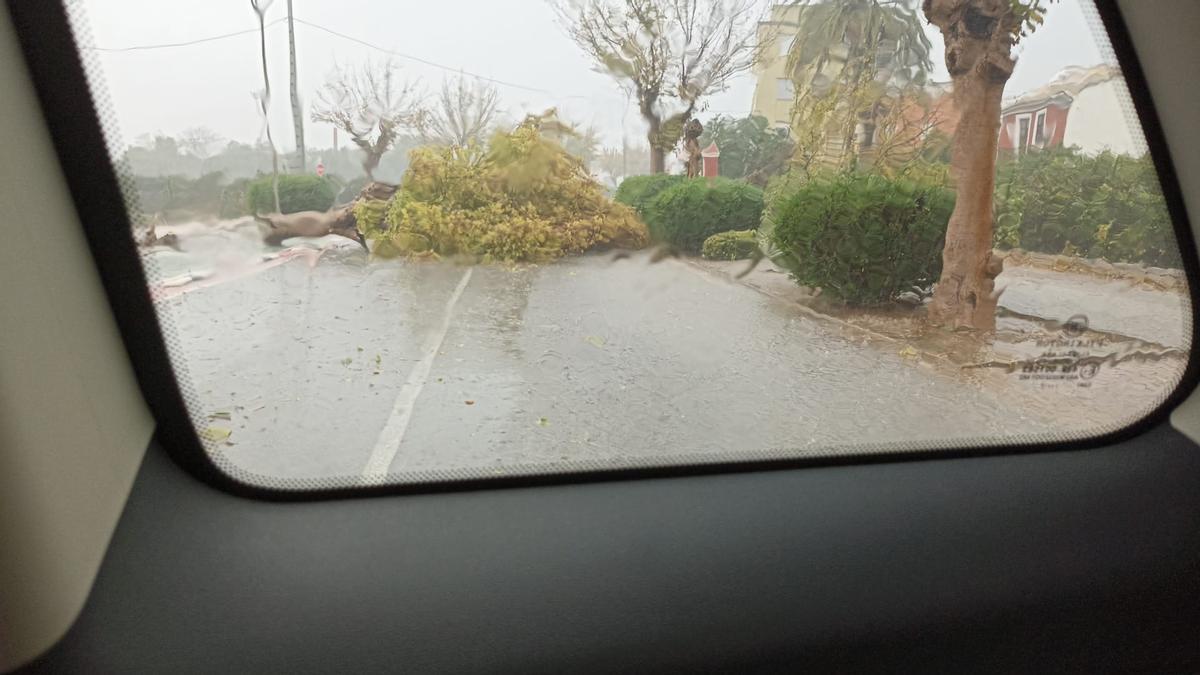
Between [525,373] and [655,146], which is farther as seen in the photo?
[525,373]

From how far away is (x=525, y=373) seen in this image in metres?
2.03

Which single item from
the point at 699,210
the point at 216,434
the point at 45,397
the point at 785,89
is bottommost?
the point at 216,434

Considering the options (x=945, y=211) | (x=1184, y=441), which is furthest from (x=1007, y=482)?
(x=945, y=211)

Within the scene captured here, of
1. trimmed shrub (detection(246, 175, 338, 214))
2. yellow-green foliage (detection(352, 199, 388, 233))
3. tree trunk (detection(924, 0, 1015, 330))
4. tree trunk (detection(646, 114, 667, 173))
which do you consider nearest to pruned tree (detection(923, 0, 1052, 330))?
tree trunk (detection(924, 0, 1015, 330))

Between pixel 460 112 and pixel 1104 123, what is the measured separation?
6.00ft

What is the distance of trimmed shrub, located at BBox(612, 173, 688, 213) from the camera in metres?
1.92

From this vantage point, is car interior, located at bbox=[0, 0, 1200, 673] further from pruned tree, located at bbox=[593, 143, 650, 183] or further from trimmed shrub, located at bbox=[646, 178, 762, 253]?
pruned tree, located at bbox=[593, 143, 650, 183]

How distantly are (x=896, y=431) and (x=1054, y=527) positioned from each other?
0.48 meters

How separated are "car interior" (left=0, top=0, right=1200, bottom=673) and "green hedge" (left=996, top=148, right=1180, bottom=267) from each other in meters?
0.06

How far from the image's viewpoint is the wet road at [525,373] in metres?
1.90

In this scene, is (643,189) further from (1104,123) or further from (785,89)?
(1104,123)

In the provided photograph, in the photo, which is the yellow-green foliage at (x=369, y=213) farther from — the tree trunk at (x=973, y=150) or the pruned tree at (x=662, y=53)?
the tree trunk at (x=973, y=150)

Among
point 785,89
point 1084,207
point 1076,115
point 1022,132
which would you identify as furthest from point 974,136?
point 785,89

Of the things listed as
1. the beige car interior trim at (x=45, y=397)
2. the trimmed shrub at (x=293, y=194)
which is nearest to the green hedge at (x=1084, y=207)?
the trimmed shrub at (x=293, y=194)
